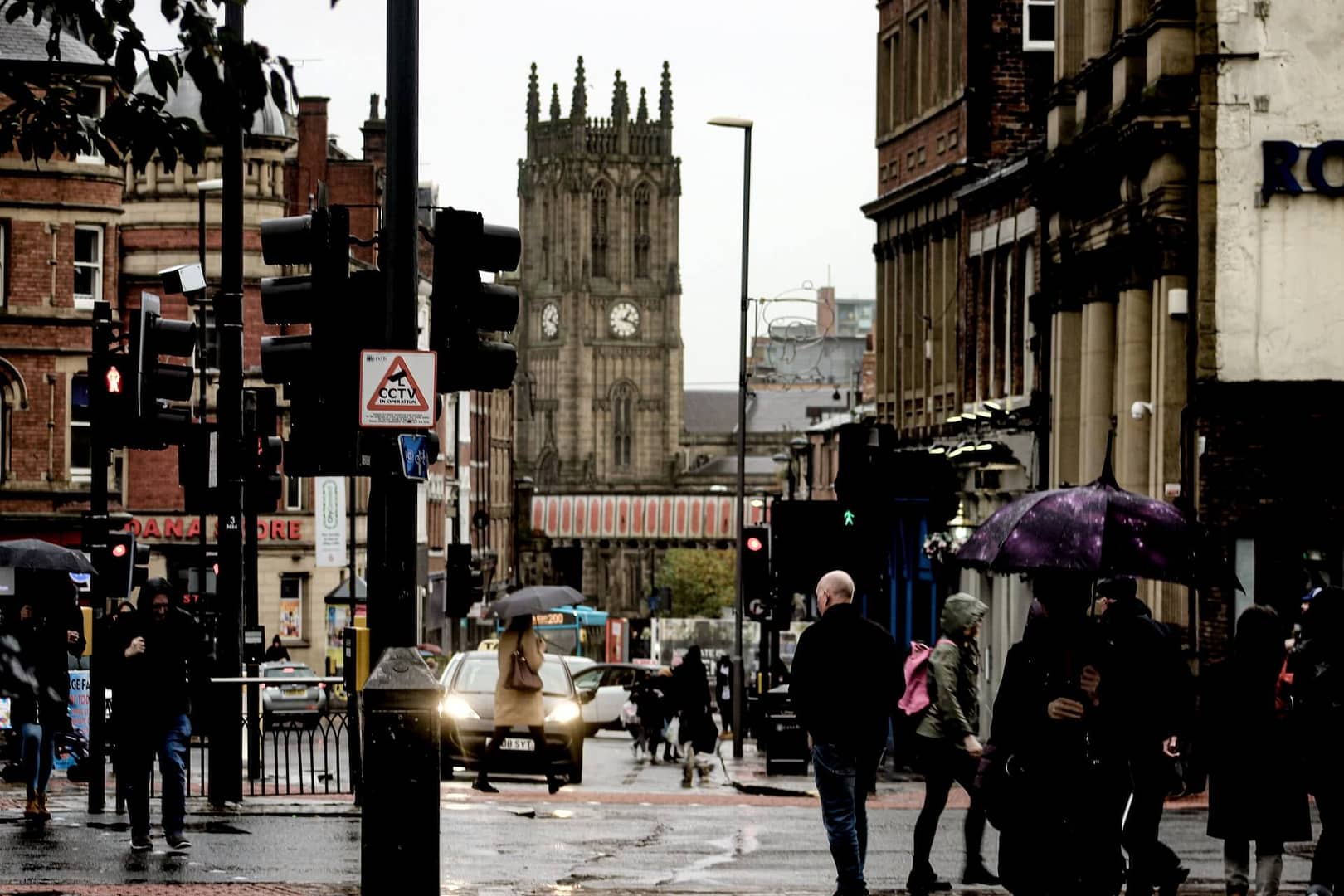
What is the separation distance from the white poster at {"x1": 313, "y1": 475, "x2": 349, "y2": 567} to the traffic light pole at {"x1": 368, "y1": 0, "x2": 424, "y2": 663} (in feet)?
150

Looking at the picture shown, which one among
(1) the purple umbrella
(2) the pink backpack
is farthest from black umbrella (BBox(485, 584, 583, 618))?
(1) the purple umbrella

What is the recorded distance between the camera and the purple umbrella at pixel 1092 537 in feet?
45.1

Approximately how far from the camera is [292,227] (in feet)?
40.5

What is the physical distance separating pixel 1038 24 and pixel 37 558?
65.2 ft

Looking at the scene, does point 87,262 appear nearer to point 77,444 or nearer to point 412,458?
point 77,444

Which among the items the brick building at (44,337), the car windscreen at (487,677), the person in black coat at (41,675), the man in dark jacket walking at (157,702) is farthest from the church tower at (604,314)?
the man in dark jacket walking at (157,702)

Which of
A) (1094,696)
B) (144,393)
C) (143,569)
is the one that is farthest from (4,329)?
(1094,696)

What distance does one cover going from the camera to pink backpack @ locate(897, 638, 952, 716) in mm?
15844

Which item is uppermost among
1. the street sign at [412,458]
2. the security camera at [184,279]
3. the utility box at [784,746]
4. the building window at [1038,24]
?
the building window at [1038,24]

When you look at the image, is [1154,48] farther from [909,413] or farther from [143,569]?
[909,413]

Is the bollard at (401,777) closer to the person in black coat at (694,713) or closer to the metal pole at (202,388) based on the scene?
the metal pole at (202,388)

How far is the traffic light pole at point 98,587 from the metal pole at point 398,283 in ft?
26.5

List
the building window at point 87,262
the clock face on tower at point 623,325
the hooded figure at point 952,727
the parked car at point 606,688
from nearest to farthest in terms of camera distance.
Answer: the hooded figure at point 952,727
the parked car at point 606,688
the building window at point 87,262
the clock face on tower at point 623,325

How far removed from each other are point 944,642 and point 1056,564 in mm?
1615
